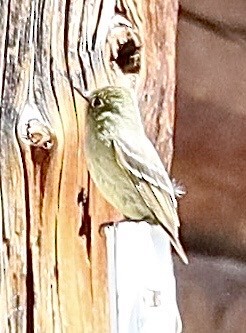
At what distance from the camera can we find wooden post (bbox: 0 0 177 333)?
72cm

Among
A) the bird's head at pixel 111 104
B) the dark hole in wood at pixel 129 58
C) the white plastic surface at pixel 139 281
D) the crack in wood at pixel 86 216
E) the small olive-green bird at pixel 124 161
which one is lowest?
the white plastic surface at pixel 139 281

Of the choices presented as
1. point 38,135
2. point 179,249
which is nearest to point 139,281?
point 179,249

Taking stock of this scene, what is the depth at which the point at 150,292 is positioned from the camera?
746 millimetres

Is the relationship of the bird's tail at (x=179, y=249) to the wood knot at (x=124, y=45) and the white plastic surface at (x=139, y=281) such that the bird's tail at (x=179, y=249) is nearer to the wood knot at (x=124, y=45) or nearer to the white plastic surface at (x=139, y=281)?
the white plastic surface at (x=139, y=281)

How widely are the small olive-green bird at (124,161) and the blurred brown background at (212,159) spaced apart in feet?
0.12

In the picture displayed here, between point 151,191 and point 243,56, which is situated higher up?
point 243,56

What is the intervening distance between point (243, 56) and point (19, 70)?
0.81 feet

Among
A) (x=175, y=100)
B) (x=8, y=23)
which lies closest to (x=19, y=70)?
(x=8, y=23)

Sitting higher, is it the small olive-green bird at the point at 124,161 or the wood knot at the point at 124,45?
the wood knot at the point at 124,45

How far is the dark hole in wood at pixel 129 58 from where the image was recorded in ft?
2.57

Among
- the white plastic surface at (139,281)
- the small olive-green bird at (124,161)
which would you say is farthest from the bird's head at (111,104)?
the white plastic surface at (139,281)

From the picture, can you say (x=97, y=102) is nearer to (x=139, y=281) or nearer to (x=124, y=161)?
(x=124, y=161)

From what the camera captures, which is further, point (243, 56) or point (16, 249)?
point (243, 56)

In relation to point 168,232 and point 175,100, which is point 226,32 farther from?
point 168,232
